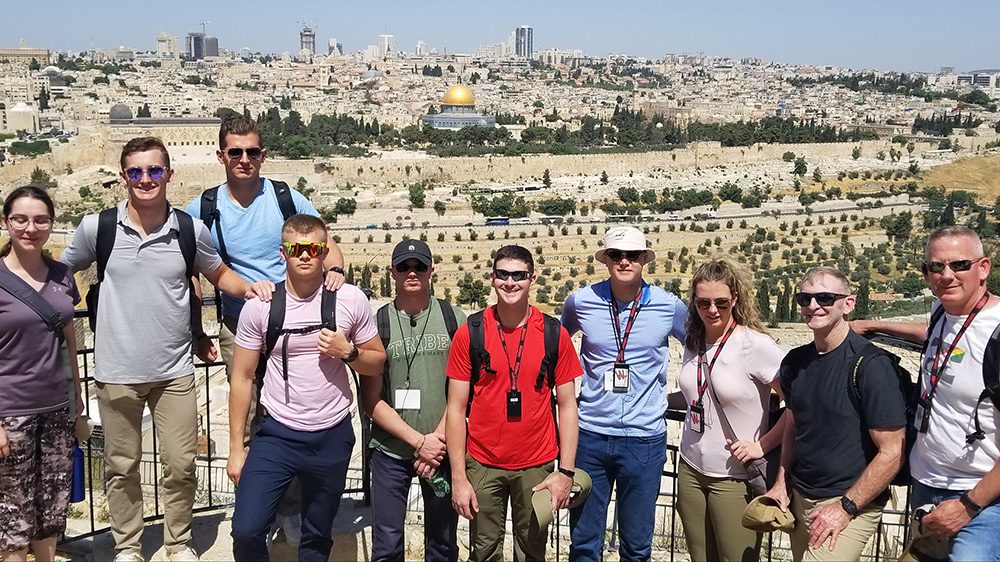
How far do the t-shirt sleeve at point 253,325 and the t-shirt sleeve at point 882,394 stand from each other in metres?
1.81

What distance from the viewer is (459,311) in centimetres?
306

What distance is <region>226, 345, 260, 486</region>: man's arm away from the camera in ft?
9.21

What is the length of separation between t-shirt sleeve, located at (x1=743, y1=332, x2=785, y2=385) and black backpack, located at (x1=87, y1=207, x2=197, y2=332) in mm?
1905

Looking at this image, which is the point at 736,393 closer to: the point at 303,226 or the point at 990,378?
the point at 990,378

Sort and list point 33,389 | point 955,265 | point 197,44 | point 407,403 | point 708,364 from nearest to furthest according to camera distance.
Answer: point 955,265 < point 33,389 < point 708,364 < point 407,403 < point 197,44

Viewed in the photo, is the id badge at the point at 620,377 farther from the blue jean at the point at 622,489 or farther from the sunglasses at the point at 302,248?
the sunglasses at the point at 302,248

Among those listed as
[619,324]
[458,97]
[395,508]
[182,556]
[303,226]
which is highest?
[458,97]

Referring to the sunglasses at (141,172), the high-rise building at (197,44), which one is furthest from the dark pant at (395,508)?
the high-rise building at (197,44)

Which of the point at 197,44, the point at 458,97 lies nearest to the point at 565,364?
the point at 458,97

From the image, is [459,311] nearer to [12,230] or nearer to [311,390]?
[311,390]

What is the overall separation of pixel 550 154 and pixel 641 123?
16831mm

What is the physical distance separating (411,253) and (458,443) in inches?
24.9

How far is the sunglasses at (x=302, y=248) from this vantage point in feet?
9.18

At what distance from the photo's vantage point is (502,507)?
9.64 ft
